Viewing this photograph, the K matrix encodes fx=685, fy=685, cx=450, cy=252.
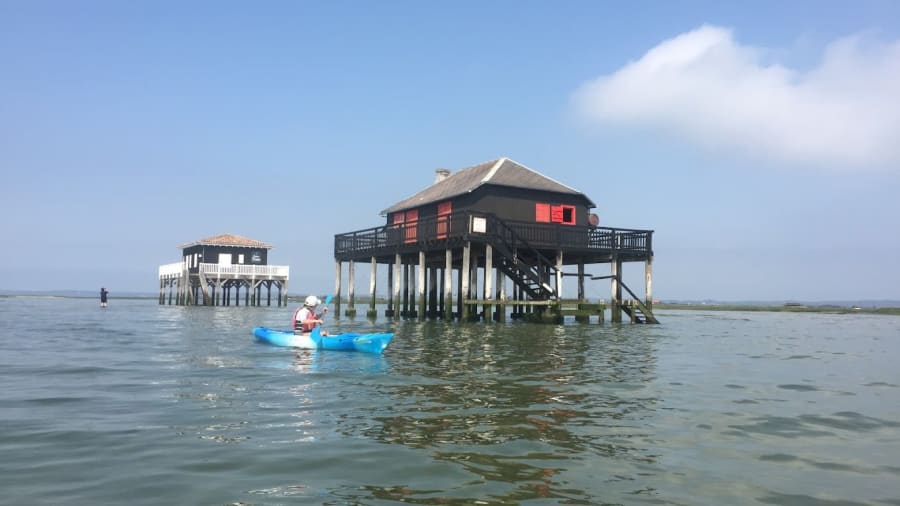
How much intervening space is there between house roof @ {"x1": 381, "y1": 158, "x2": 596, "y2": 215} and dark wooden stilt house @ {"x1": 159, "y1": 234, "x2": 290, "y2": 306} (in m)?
21.9

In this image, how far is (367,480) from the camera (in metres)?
6.29

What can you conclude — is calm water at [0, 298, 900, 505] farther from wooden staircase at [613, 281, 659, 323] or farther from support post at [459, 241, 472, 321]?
wooden staircase at [613, 281, 659, 323]

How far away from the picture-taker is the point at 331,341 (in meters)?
18.4

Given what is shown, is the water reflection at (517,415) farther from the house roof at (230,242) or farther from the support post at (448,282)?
the house roof at (230,242)

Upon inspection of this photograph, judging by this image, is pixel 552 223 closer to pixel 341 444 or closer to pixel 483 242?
pixel 483 242

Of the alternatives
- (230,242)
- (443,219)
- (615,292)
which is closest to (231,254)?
(230,242)

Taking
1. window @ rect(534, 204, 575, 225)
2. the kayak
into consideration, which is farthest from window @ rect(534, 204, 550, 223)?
the kayak

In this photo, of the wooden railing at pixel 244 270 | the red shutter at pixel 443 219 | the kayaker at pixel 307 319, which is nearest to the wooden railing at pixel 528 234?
the red shutter at pixel 443 219

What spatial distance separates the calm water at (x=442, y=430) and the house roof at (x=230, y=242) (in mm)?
42664

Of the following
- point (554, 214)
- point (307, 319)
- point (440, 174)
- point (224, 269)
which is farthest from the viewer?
point (224, 269)

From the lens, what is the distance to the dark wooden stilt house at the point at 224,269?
188 ft

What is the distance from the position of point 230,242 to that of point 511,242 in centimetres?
3521

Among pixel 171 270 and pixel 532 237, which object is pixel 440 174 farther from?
pixel 171 270

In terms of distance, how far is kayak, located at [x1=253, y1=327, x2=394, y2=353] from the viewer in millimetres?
17312
